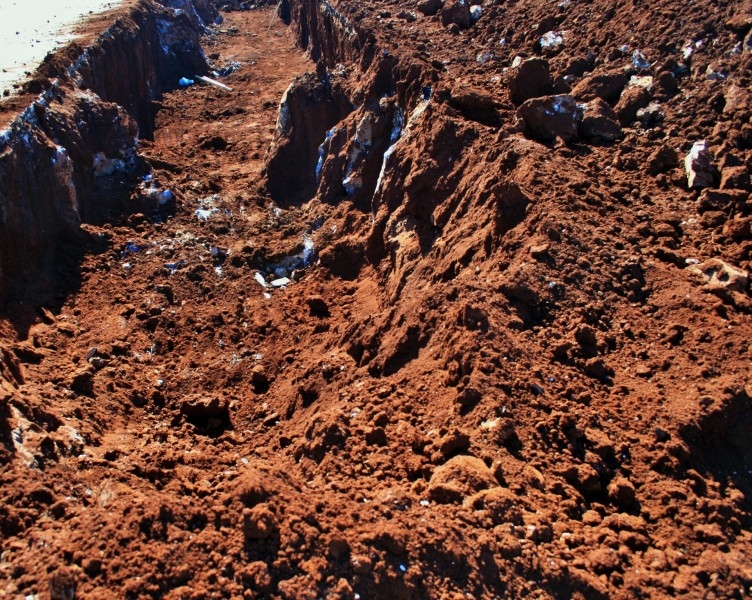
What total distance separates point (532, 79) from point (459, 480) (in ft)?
22.2

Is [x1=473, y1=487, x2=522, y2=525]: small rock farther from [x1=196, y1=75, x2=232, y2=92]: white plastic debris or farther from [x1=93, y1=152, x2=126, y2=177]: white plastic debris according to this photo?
[x1=196, y1=75, x2=232, y2=92]: white plastic debris

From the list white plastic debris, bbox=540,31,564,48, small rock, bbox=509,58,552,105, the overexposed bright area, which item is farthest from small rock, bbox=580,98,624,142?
the overexposed bright area

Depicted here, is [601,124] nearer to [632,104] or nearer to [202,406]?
[632,104]

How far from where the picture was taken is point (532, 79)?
925 cm

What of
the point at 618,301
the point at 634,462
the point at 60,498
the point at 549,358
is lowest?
the point at 60,498

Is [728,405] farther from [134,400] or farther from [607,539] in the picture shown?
[134,400]

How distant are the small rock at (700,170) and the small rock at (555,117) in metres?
1.62

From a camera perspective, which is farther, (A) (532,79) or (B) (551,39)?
(B) (551,39)

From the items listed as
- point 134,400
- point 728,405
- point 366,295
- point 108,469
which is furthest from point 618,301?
point 134,400

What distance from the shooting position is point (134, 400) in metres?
7.93

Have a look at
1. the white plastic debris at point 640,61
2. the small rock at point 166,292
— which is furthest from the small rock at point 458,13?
the small rock at point 166,292

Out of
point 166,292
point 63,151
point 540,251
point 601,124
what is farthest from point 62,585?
point 63,151

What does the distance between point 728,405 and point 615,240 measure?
2420mm

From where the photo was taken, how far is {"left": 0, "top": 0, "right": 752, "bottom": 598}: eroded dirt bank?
171 inches
